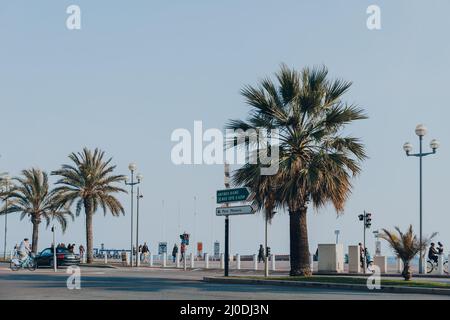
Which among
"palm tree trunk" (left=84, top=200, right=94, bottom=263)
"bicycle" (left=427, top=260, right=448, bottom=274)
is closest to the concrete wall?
"bicycle" (left=427, top=260, right=448, bottom=274)

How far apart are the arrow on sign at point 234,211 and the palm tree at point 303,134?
1.02 meters

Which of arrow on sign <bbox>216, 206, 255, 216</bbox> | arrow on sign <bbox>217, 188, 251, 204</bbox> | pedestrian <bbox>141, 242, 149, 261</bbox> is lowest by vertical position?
pedestrian <bbox>141, 242, 149, 261</bbox>

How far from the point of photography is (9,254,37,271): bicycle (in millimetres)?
38438

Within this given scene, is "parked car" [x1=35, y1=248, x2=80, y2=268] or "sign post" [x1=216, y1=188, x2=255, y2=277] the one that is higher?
"sign post" [x1=216, y1=188, x2=255, y2=277]

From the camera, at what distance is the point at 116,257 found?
83.0 m

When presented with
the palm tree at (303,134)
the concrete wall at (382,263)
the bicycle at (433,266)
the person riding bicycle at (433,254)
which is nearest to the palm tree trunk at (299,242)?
the palm tree at (303,134)

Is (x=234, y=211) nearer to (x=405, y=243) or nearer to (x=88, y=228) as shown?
(x=405, y=243)

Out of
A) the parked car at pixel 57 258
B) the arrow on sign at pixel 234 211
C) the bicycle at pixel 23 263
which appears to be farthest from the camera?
the parked car at pixel 57 258

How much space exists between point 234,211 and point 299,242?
124 inches

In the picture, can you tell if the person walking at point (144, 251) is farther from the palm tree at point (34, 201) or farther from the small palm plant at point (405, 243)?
the small palm plant at point (405, 243)

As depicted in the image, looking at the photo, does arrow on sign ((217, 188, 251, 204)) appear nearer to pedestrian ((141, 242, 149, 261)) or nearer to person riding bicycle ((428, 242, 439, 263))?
person riding bicycle ((428, 242, 439, 263))

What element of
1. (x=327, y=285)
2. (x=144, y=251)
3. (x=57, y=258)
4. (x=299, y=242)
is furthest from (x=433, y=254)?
(x=144, y=251)

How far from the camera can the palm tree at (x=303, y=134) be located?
30453 millimetres

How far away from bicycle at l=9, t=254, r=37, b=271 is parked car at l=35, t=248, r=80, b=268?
203 inches
